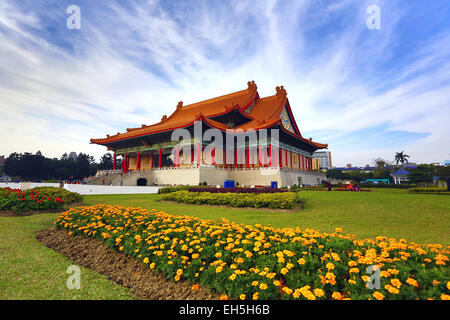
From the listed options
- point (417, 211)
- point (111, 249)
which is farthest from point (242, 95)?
point (111, 249)

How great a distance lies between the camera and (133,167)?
34219mm

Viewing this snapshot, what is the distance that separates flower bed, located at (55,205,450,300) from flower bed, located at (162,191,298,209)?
539 centimetres

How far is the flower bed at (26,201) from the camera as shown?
8.43 metres

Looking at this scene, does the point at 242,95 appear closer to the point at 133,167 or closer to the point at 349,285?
the point at 133,167

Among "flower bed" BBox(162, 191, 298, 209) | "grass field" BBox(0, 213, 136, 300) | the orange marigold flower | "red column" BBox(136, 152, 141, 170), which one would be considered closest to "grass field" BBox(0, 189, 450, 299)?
"grass field" BBox(0, 213, 136, 300)

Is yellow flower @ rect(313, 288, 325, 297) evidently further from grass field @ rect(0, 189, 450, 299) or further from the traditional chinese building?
the traditional chinese building

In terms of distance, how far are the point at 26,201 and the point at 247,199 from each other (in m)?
8.57

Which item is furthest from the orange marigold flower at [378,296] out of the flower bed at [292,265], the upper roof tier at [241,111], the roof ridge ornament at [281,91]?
the roof ridge ornament at [281,91]

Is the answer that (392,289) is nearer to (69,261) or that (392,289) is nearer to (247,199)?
(69,261)

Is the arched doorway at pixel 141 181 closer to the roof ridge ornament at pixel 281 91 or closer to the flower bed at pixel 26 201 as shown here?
the flower bed at pixel 26 201

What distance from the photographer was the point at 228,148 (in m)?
27.4

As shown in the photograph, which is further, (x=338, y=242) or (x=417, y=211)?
(x=417, y=211)
